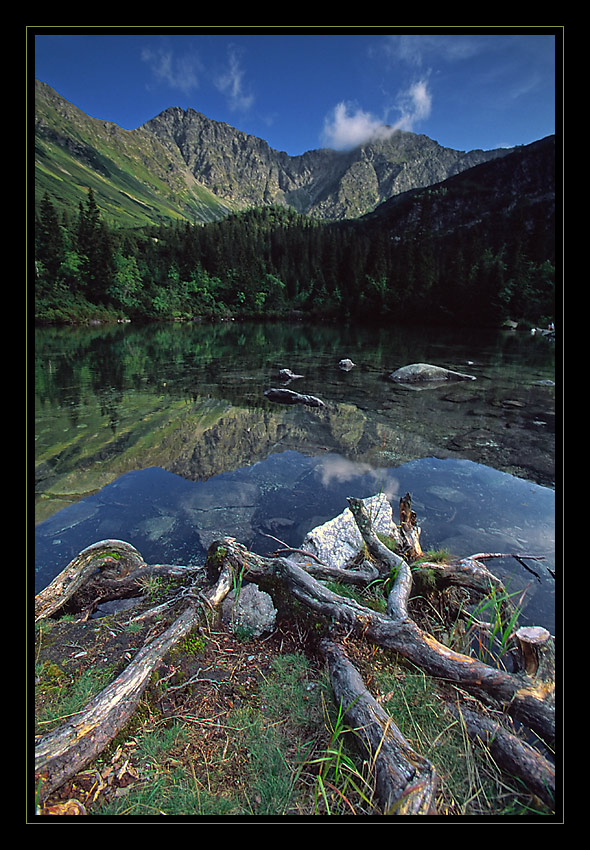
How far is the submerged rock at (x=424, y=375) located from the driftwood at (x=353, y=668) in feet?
44.2

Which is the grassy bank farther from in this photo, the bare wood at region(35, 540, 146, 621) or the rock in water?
the rock in water

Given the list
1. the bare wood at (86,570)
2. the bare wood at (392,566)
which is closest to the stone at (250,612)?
the bare wood at (392,566)

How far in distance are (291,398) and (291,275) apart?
231 feet

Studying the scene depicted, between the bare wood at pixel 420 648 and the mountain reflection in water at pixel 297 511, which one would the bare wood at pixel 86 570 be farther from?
the bare wood at pixel 420 648

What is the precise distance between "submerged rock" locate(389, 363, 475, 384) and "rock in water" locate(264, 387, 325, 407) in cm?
557

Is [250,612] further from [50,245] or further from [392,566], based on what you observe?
[50,245]

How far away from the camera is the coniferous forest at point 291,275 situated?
160 ft

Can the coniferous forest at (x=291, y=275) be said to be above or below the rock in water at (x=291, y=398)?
above

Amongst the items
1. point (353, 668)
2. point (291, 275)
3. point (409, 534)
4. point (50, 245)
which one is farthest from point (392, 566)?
point (291, 275)

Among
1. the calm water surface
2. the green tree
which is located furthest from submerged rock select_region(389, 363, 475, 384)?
the green tree
